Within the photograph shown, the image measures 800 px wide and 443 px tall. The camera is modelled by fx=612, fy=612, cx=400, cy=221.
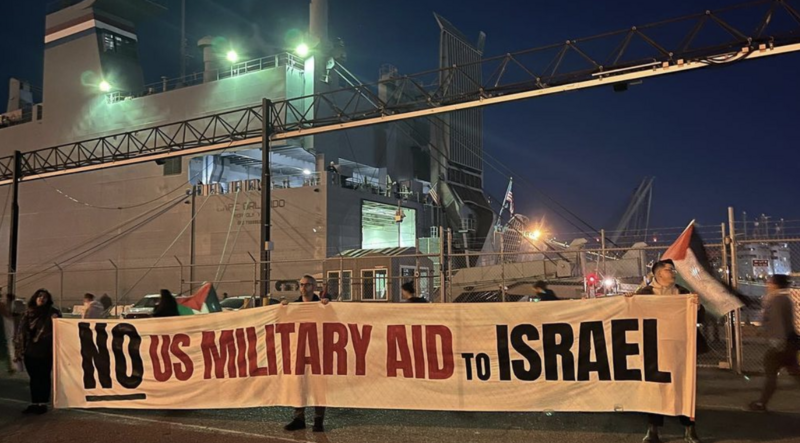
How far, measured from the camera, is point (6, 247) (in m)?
38.7

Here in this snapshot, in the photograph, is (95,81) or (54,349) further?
(95,81)

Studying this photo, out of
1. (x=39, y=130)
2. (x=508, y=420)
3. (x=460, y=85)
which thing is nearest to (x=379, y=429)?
(x=508, y=420)

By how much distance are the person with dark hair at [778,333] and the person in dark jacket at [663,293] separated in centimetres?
134

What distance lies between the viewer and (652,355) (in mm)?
5855

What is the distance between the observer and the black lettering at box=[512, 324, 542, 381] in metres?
6.21

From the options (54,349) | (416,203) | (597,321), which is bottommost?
(54,349)

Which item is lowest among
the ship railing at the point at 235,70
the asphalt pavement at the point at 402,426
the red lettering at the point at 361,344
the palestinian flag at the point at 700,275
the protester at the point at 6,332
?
the asphalt pavement at the point at 402,426

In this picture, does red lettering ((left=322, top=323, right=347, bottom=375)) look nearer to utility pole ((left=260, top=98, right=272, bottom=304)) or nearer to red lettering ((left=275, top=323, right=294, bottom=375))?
red lettering ((left=275, top=323, right=294, bottom=375))

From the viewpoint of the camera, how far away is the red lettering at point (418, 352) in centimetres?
660

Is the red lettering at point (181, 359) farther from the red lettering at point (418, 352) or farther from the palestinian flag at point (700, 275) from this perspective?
the palestinian flag at point (700, 275)

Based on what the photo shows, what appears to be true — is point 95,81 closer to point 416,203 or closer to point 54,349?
point 416,203

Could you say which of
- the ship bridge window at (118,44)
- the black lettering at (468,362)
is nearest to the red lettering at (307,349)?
the black lettering at (468,362)

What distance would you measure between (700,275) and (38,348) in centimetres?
851

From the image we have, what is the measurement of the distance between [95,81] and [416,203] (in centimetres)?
2061
